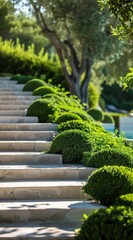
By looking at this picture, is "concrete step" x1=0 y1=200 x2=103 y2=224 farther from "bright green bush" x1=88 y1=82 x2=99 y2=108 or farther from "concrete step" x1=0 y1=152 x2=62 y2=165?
"bright green bush" x1=88 y1=82 x2=99 y2=108

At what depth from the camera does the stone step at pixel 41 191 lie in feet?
26.8

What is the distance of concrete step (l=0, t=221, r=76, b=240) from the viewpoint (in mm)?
6484

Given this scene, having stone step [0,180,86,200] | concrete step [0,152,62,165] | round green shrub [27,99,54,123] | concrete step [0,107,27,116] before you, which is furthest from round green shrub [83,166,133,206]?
concrete step [0,107,27,116]

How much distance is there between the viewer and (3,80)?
72.8ft

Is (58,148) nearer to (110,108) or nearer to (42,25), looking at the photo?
(42,25)

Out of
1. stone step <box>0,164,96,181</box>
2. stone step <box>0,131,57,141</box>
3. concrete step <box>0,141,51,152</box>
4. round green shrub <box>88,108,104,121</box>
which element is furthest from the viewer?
round green shrub <box>88,108,104,121</box>

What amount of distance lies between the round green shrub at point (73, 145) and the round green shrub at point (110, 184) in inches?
104

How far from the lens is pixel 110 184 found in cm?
735

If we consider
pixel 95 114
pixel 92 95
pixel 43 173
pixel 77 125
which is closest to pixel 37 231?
pixel 43 173

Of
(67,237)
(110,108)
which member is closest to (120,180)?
(67,237)

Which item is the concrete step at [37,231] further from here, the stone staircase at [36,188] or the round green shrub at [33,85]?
the round green shrub at [33,85]

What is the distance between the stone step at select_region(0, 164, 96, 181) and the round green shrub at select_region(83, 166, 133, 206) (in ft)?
5.68

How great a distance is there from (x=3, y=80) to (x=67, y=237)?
1621 centimetres

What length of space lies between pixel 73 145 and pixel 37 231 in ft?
12.0
